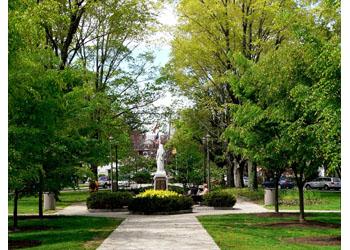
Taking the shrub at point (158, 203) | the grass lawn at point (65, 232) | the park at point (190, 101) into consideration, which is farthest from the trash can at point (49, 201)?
the grass lawn at point (65, 232)

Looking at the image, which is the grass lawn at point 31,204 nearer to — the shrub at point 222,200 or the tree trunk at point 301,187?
the shrub at point 222,200

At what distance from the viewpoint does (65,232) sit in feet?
59.2

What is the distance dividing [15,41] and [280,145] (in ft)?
31.0

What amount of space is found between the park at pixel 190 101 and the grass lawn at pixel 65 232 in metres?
0.05

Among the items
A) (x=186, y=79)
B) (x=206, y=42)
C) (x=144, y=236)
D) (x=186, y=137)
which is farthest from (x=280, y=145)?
(x=186, y=137)

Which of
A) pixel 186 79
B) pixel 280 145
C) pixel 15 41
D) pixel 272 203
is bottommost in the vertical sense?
pixel 272 203

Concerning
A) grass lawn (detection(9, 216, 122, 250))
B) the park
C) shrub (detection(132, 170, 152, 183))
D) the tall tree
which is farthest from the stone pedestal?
shrub (detection(132, 170, 152, 183))

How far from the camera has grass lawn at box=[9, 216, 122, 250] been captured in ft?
48.6

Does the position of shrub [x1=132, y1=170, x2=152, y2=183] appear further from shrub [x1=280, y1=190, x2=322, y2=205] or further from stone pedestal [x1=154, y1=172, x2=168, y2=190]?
stone pedestal [x1=154, y1=172, x2=168, y2=190]

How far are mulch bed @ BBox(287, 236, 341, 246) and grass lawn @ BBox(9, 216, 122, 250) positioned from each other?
533cm

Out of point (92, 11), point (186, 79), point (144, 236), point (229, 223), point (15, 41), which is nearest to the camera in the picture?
point (15, 41)

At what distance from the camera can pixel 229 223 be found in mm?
20250

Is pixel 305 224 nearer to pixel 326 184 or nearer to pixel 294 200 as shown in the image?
pixel 294 200

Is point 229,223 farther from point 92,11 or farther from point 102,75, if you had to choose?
point 102,75
